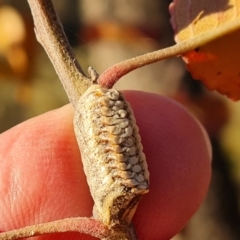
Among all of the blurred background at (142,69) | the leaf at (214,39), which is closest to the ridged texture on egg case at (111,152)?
the leaf at (214,39)

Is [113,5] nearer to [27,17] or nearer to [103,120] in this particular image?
[27,17]

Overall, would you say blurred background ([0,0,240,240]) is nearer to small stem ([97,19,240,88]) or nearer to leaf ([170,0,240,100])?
A: leaf ([170,0,240,100])

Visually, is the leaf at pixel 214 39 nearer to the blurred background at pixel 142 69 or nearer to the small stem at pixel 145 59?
the small stem at pixel 145 59

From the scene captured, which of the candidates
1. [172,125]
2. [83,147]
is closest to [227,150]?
[172,125]

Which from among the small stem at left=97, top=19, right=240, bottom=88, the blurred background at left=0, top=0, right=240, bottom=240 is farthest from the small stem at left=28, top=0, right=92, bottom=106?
the blurred background at left=0, top=0, right=240, bottom=240

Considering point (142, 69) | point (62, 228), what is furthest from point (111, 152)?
point (142, 69)
